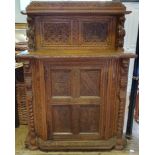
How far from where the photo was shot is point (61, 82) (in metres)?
1.64

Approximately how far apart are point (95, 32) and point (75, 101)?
57cm

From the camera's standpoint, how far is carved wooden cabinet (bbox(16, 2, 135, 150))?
150cm

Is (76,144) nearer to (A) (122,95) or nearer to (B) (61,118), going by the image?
(B) (61,118)

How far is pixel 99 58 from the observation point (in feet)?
5.03

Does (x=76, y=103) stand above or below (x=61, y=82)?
below

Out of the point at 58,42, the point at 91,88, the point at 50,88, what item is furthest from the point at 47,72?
the point at 91,88

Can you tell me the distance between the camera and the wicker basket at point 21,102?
2.08 metres

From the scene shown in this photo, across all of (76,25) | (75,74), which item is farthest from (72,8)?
(75,74)

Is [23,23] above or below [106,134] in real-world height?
above

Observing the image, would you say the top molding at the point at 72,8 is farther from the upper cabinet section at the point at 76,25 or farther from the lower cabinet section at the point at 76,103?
the lower cabinet section at the point at 76,103

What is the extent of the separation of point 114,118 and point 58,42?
78cm

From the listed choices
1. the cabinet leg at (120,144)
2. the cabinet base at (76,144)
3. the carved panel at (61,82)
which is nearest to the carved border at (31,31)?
the carved panel at (61,82)

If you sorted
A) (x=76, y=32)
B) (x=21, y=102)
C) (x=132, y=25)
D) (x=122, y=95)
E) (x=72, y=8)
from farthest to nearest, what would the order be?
(x=132, y=25), (x=21, y=102), (x=122, y=95), (x=76, y=32), (x=72, y=8)
